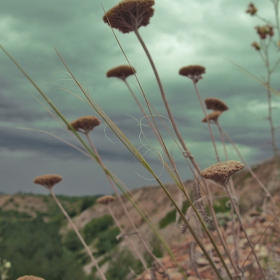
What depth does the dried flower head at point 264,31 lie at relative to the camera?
3.89 meters

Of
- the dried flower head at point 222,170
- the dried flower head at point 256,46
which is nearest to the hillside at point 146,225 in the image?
the dried flower head at point 256,46

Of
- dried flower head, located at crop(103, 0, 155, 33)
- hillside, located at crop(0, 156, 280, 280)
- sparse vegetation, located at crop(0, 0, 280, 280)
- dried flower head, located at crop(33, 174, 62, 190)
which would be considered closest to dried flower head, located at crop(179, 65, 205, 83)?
sparse vegetation, located at crop(0, 0, 280, 280)

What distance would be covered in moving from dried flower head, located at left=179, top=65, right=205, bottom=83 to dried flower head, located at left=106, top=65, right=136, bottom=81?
0.47 meters

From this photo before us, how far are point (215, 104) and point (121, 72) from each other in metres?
0.97

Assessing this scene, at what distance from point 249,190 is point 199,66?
5894 mm

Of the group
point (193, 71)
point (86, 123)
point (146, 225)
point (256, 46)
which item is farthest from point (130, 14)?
point (146, 225)

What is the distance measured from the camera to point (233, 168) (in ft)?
4.22

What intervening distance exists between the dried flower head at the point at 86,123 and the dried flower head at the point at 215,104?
1.05 meters

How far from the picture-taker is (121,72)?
9.53ft

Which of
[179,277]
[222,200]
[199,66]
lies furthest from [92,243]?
[199,66]

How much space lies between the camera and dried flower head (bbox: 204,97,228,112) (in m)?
3.14

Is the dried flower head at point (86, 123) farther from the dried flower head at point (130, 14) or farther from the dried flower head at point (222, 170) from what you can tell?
the dried flower head at point (222, 170)

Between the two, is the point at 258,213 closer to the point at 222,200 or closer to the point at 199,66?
the point at 222,200

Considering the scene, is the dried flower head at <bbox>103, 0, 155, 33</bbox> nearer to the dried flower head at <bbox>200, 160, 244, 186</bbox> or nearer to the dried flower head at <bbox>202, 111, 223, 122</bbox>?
the dried flower head at <bbox>200, 160, 244, 186</bbox>
